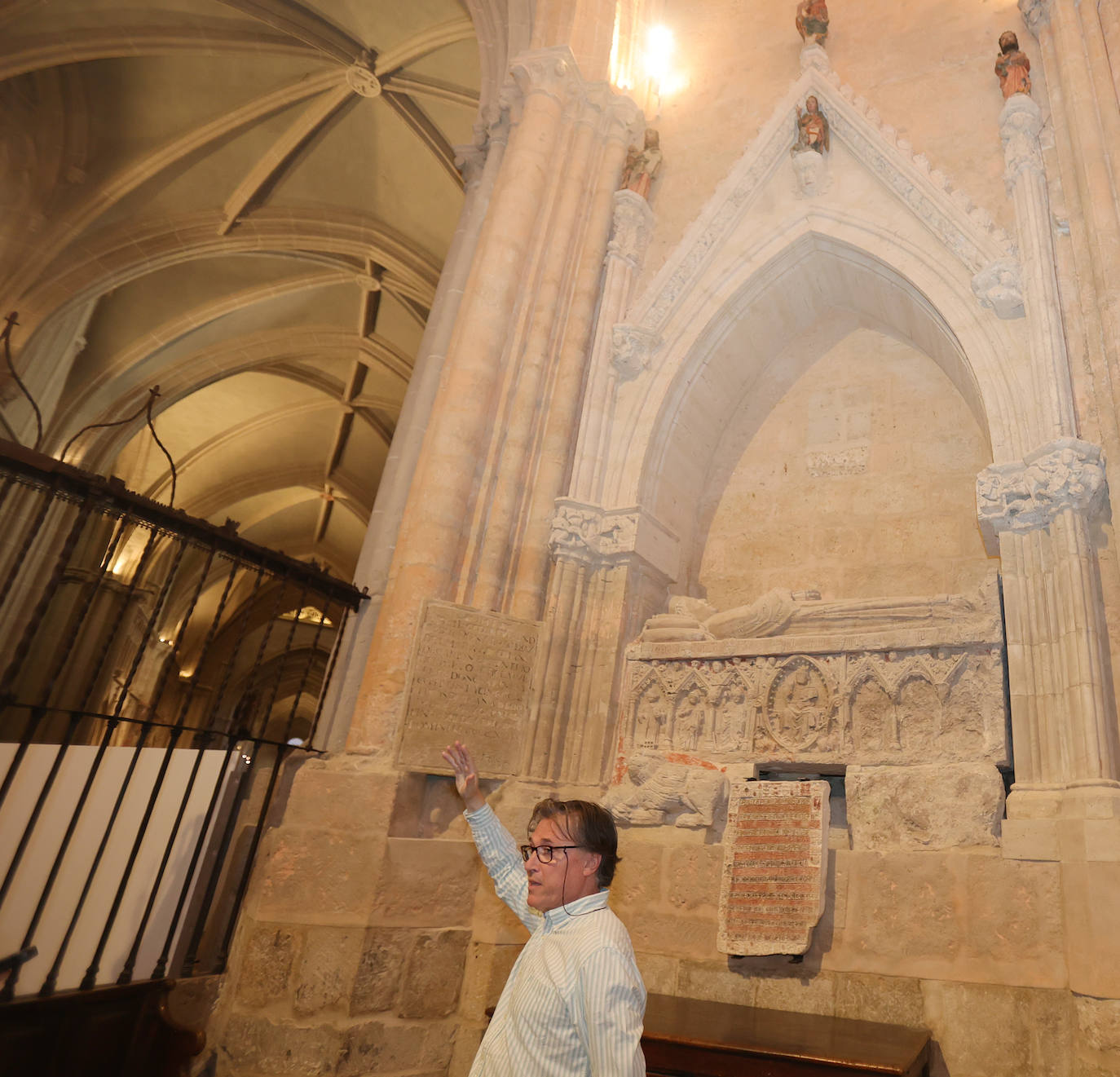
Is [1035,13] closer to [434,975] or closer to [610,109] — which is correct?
[610,109]

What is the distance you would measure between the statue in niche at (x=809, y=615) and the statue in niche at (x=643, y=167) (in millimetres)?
2961

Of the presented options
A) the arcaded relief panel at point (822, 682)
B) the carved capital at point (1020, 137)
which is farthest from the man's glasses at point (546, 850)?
the carved capital at point (1020, 137)

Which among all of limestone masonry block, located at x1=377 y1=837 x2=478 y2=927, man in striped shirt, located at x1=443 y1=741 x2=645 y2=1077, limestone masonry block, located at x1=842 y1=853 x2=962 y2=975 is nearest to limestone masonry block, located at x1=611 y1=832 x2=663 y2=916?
limestone masonry block, located at x1=377 y1=837 x2=478 y2=927

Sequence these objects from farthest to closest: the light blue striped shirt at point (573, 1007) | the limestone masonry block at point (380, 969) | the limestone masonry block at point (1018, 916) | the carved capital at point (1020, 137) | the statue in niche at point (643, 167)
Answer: the statue in niche at point (643, 167) < the carved capital at point (1020, 137) < the limestone masonry block at point (380, 969) < the limestone masonry block at point (1018, 916) < the light blue striped shirt at point (573, 1007)

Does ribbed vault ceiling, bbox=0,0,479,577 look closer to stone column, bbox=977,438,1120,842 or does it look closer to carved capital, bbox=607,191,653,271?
carved capital, bbox=607,191,653,271

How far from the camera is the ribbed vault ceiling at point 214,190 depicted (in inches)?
348

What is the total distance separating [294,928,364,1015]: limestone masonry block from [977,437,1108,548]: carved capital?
11.1ft

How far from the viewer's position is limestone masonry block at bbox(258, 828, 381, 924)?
12.3ft

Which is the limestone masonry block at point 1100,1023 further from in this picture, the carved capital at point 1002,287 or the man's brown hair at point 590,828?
the carved capital at point 1002,287

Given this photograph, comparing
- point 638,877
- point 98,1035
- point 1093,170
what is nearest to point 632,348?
point 1093,170

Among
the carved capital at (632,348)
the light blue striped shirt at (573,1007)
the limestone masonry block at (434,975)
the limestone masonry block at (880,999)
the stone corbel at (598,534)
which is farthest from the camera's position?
the carved capital at (632,348)

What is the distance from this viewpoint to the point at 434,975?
12.7 feet

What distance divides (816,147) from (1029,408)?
7.75 ft

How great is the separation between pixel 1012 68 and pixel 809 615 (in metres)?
3.50
